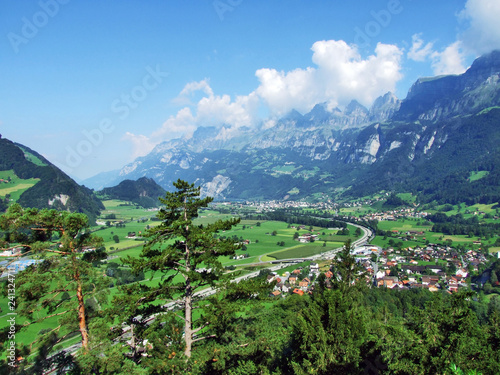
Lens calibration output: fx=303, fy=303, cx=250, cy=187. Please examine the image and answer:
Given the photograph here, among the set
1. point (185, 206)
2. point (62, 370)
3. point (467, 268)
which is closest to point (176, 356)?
point (62, 370)

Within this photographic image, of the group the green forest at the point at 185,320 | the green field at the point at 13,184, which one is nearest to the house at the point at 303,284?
the green forest at the point at 185,320

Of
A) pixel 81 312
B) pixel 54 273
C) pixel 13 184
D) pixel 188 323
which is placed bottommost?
pixel 188 323

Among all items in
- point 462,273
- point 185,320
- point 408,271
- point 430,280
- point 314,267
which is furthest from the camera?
point 314,267

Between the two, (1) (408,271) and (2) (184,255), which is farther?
(1) (408,271)

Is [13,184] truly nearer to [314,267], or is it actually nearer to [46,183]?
[46,183]

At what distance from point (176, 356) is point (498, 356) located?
12549mm

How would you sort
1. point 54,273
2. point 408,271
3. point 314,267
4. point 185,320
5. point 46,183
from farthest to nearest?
point 46,183, point 314,267, point 408,271, point 185,320, point 54,273

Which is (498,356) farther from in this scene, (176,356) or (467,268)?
(467,268)

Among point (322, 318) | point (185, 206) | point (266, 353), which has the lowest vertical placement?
point (266, 353)

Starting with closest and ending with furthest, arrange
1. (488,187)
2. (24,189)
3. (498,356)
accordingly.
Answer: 1. (498,356)
2. (24,189)
3. (488,187)

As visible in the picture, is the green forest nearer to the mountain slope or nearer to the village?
the village

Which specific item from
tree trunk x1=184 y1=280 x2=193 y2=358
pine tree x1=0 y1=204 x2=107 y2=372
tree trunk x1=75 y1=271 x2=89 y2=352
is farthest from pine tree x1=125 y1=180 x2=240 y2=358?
tree trunk x1=75 y1=271 x2=89 y2=352

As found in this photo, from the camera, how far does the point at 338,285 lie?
20656mm

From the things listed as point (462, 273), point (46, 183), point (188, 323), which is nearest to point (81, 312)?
point (188, 323)
